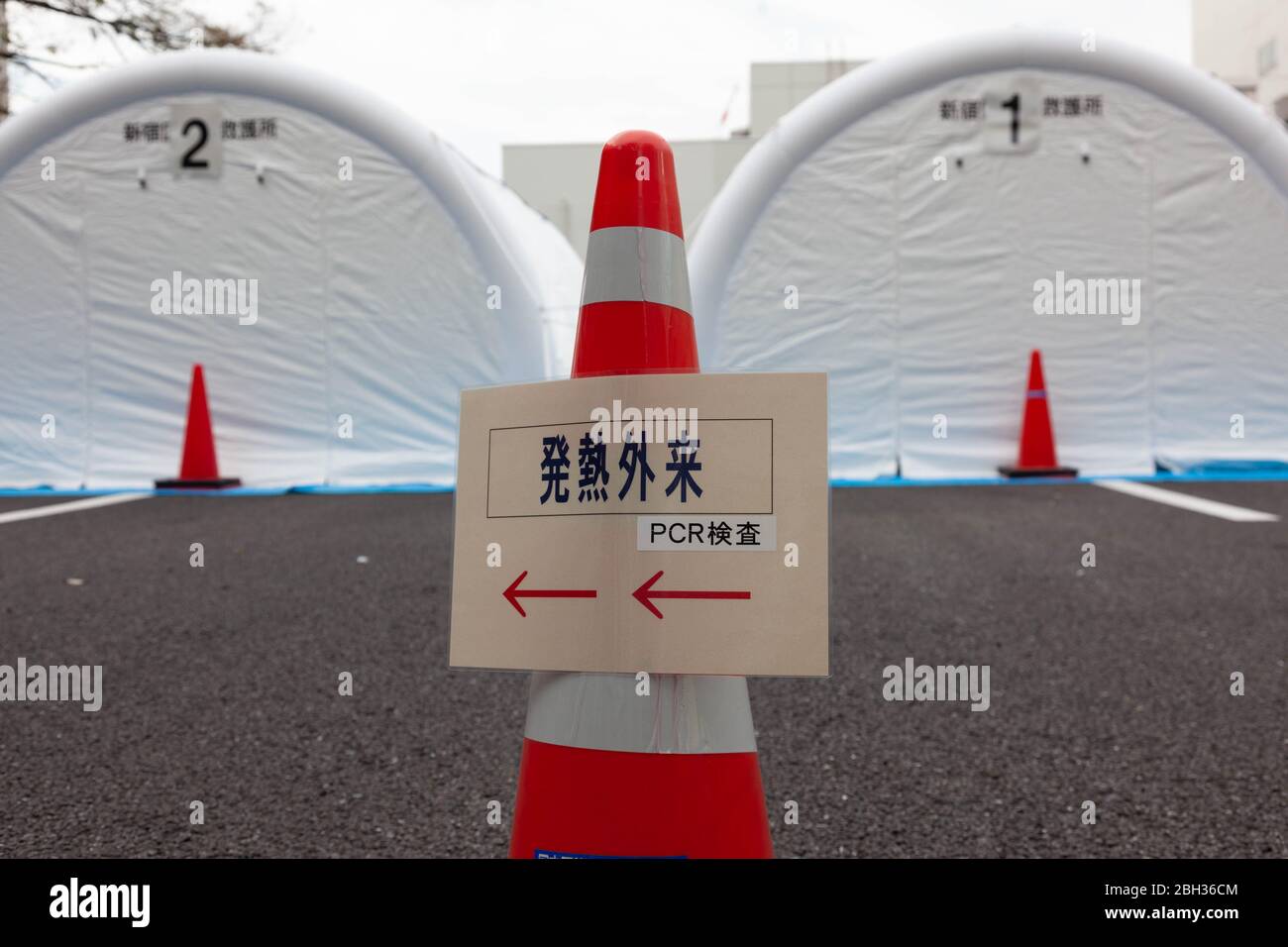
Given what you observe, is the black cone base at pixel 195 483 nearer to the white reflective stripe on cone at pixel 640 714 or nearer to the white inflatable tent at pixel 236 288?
the white inflatable tent at pixel 236 288

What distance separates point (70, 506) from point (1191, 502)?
8.31 metres

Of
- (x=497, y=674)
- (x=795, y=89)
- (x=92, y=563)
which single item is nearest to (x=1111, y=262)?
→ (x=497, y=674)

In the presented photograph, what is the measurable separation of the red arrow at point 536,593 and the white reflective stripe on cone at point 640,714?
124mm

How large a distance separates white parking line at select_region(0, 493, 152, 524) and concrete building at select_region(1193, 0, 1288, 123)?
38.2m

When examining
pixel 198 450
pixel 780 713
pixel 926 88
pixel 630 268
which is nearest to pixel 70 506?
pixel 198 450

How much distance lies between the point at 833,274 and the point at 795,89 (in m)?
23.6

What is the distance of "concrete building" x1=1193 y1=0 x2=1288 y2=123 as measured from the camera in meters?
33.8

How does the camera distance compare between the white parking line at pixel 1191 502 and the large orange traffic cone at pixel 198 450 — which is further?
the large orange traffic cone at pixel 198 450

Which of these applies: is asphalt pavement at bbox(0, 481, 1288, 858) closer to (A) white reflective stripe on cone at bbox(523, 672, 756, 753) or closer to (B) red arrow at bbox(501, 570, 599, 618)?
(A) white reflective stripe on cone at bbox(523, 672, 756, 753)

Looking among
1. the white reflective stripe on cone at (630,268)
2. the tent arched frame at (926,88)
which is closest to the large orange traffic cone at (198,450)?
the tent arched frame at (926,88)

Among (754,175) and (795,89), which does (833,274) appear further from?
(795,89)

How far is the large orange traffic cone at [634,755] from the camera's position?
1206 millimetres

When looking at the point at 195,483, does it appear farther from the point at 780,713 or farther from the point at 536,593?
the point at 536,593

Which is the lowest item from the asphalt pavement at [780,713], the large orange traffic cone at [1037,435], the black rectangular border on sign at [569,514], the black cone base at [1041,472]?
the asphalt pavement at [780,713]
